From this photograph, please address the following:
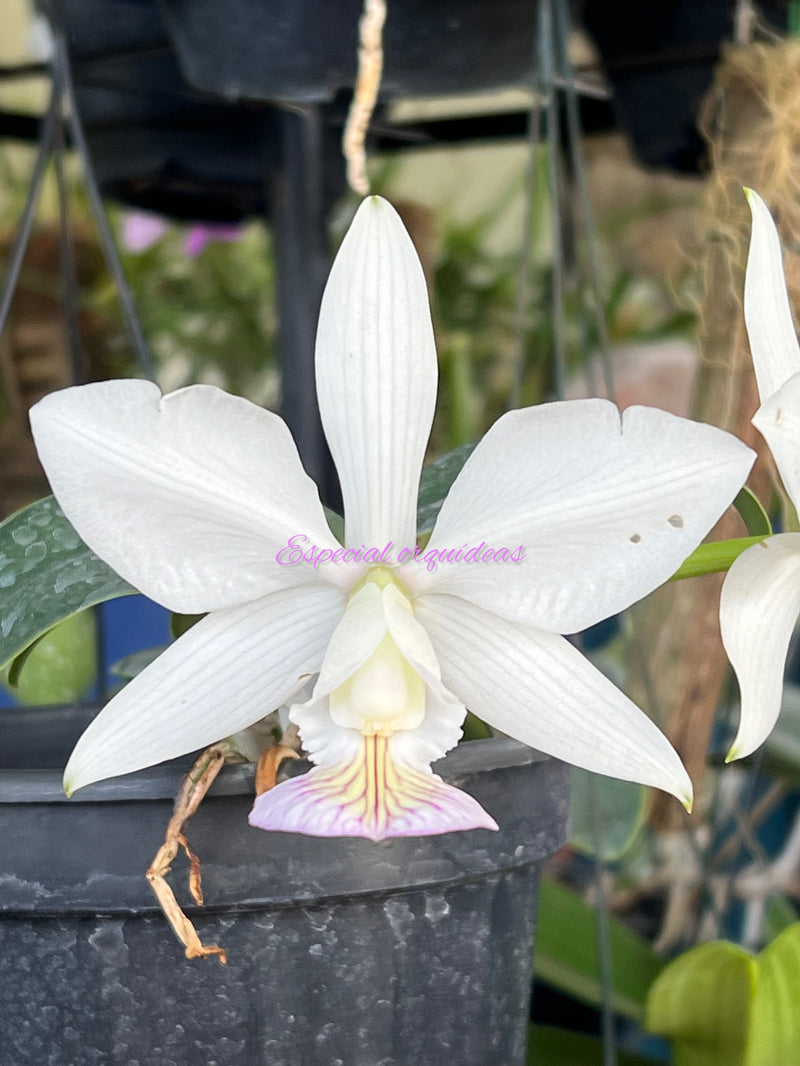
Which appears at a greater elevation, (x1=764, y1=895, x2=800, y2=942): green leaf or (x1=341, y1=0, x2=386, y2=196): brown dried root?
(x1=341, y1=0, x2=386, y2=196): brown dried root

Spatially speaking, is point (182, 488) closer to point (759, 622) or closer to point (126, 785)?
point (126, 785)

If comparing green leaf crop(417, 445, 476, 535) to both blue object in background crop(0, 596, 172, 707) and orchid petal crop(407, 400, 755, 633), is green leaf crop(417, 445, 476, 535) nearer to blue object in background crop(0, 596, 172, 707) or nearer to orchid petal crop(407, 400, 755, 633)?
orchid petal crop(407, 400, 755, 633)

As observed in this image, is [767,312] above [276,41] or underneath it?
underneath

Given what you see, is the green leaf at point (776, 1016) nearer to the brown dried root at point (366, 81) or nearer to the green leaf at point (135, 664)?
the green leaf at point (135, 664)

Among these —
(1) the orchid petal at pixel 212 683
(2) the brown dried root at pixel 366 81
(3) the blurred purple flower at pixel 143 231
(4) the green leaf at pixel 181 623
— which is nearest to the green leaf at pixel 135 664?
(4) the green leaf at pixel 181 623

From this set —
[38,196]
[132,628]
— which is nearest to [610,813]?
[38,196]

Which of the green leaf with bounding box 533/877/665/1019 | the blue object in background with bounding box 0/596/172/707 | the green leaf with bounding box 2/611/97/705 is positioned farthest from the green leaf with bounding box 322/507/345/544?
the blue object in background with bounding box 0/596/172/707

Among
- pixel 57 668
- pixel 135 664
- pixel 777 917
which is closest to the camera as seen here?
pixel 135 664
